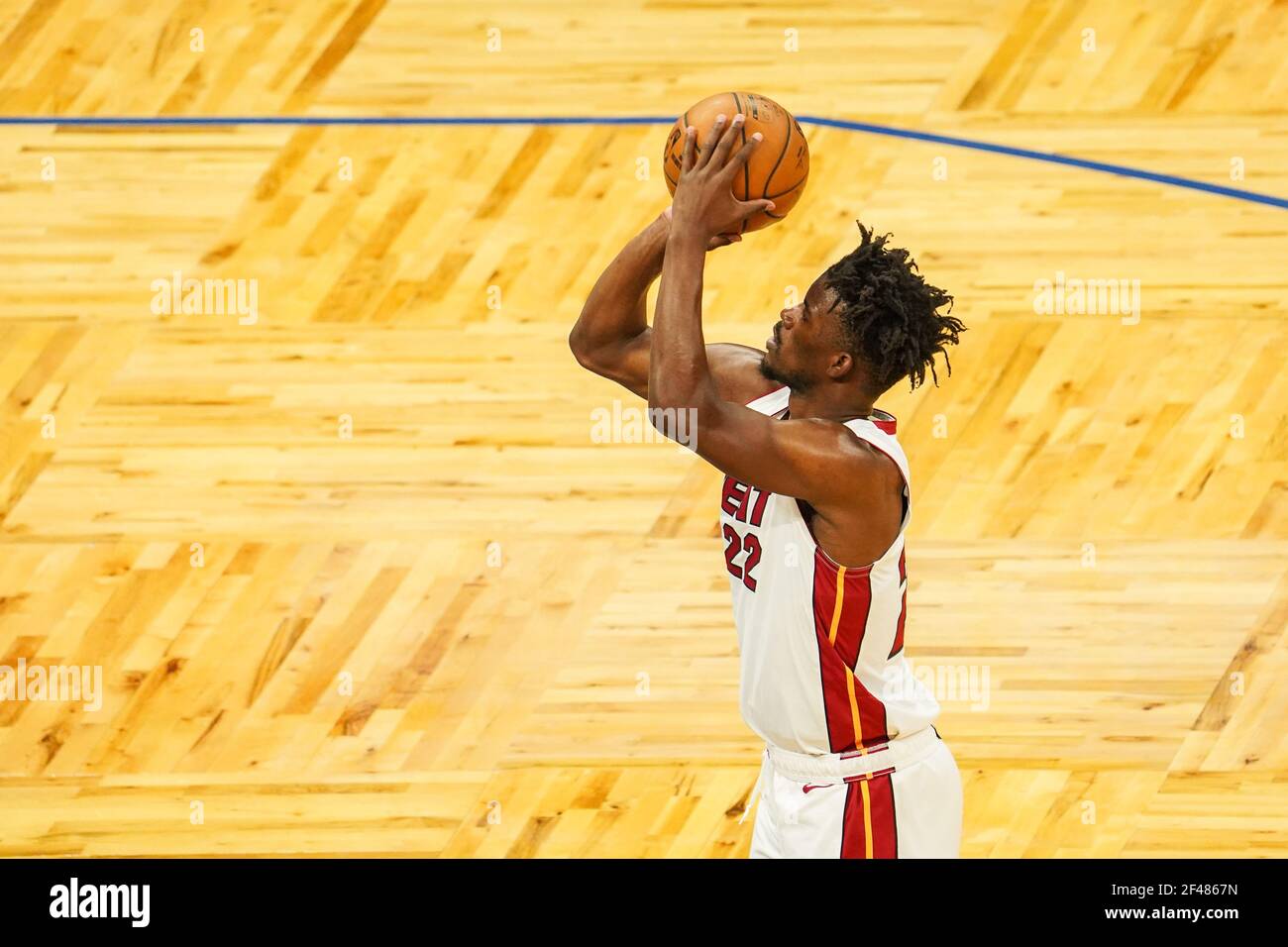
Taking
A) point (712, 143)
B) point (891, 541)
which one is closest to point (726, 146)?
point (712, 143)

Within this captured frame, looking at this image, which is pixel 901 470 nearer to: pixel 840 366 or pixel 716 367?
pixel 840 366

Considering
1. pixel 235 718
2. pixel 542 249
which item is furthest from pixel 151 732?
pixel 542 249

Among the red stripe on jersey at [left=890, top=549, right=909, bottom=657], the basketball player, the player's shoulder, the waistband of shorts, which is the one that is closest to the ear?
the basketball player

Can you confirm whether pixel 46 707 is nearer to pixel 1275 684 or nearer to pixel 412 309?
pixel 412 309

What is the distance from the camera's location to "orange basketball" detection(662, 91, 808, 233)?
443 centimetres

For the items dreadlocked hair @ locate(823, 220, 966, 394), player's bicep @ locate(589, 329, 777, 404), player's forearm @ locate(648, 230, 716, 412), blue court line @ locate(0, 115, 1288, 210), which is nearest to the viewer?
player's forearm @ locate(648, 230, 716, 412)

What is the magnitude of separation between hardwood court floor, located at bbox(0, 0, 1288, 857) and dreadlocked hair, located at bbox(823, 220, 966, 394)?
2.60m

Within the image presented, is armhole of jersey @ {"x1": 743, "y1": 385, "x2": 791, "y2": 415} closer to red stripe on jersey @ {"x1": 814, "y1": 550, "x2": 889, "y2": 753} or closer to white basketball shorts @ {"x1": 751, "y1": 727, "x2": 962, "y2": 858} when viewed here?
red stripe on jersey @ {"x1": 814, "y1": 550, "x2": 889, "y2": 753}

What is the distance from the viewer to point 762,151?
4.43 m

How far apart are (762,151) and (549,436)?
3.81 meters

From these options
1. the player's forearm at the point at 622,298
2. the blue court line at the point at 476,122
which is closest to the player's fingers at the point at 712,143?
the player's forearm at the point at 622,298

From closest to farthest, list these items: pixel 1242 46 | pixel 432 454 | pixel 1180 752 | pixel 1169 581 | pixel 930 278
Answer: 1. pixel 1180 752
2. pixel 1169 581
3. pixel 432 454
4. pixel 930 278
5. pixel 1242 46

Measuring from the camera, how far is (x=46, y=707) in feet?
23.2

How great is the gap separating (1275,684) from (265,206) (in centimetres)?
529
